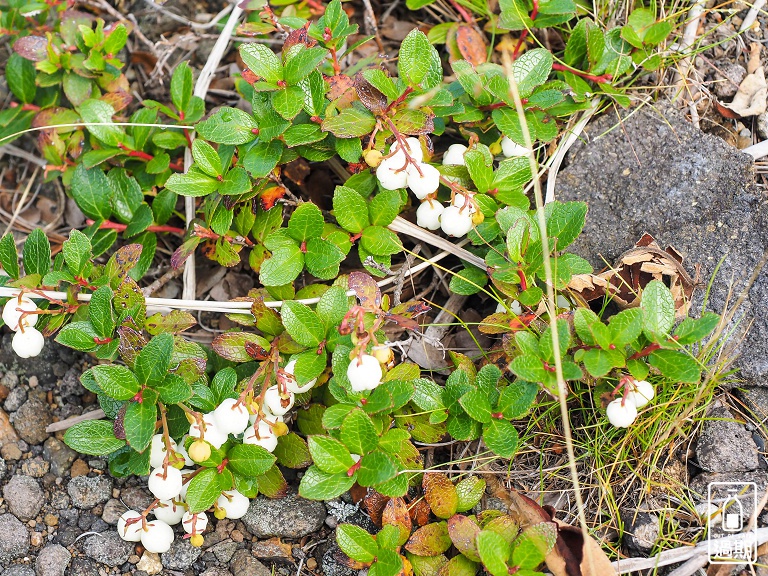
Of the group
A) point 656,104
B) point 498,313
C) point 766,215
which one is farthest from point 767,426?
point 656,104

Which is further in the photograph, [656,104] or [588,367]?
[656,104]

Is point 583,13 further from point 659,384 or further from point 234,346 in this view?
point 234,346

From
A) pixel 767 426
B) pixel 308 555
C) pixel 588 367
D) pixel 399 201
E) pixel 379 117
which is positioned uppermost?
pixel 379 117

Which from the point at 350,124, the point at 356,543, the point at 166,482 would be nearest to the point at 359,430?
the point at 356,543

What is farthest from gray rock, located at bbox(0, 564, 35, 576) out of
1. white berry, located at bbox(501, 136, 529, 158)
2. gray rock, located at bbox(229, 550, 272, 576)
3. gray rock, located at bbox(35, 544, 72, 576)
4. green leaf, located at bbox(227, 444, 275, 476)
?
white berry, located at bbox(501, 136, 529, 158)

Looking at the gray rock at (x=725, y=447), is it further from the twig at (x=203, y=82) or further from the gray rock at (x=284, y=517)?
the twig at (x=203, y=82)

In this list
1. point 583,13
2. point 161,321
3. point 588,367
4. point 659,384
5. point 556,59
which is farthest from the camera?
point 583,13

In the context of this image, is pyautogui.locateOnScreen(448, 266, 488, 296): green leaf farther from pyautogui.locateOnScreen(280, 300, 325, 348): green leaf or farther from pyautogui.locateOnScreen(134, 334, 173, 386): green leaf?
pyautogui.locateOnScreen(134, 334, 173, 386): green leaf

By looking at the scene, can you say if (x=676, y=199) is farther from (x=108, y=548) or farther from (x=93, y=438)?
(x=108, y=548)
